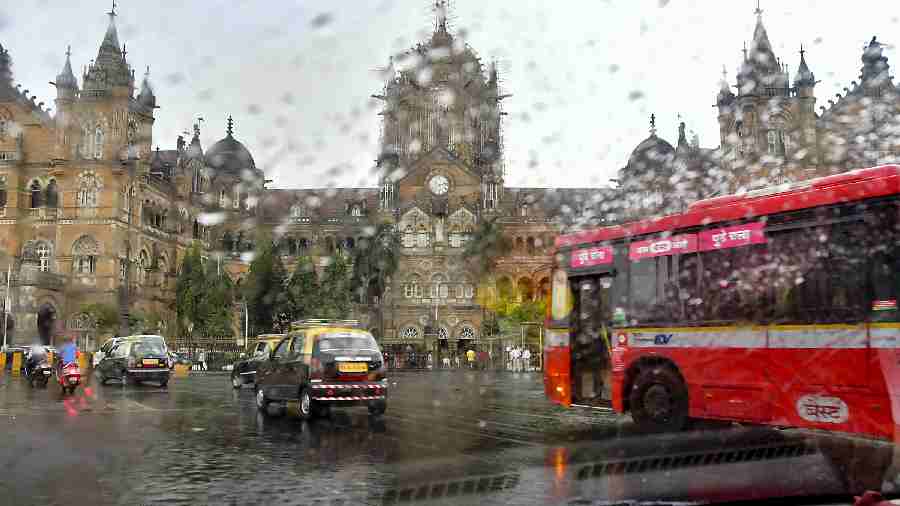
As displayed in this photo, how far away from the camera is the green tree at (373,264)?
5109 cm

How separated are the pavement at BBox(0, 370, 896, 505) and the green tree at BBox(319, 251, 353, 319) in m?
30.8

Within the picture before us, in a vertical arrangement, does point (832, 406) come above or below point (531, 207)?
below

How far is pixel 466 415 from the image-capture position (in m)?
→ 16.2

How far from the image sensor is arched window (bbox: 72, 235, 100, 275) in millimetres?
56906

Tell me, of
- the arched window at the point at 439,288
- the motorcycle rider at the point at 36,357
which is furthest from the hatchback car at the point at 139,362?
the arched window at the point at 439,288

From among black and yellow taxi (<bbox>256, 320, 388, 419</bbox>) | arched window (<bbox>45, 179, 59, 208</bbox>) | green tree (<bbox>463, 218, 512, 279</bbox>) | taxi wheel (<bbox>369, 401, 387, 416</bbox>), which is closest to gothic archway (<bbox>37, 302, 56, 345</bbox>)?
arched window (<bbox>45, 179, 59, 208</bbox>)

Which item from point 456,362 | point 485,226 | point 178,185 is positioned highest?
point 178,185

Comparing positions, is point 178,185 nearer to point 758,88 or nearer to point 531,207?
point 531,207

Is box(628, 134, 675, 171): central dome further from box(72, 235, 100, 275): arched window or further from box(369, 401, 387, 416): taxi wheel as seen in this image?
box(369, 401, 387, 416): taxi wheel

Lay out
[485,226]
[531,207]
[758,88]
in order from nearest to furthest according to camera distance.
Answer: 1. [758,88]
2. [485,226]
3. [531,207]

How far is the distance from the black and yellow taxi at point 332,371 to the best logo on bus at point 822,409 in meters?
7.24

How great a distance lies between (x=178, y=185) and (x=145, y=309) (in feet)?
40.4

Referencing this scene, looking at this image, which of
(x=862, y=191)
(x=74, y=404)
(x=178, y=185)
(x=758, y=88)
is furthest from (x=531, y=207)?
(x=862, y=191)

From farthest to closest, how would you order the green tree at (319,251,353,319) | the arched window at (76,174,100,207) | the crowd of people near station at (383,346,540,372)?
the arched window at (76,174,100,207) → the green tree at (319,251,353,319) → the crowd of people near station at (383,346,540,372)
